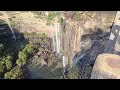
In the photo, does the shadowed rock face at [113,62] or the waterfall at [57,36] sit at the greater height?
the shadowed rock face at [113,62]

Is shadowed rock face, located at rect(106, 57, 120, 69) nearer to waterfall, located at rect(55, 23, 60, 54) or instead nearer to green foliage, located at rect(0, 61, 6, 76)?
waterfall, located at rect(55, 23, 60, 54)

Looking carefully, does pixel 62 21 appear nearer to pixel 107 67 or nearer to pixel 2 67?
pixel 2 67

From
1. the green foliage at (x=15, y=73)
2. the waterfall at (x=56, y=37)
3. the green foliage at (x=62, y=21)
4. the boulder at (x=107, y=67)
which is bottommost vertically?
the green foliage at (x=15, y=73)

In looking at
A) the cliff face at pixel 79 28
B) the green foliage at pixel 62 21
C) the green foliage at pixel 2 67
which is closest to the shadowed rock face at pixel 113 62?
the cliff face at pixel 79 28

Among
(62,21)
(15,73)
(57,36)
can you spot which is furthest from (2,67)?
(62,21)

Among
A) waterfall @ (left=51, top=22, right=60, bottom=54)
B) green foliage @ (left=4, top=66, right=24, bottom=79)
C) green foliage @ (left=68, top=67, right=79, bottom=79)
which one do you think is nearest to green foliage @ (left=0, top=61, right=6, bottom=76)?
green foliage @ (left=4, top=66, right=24, bottom=79)

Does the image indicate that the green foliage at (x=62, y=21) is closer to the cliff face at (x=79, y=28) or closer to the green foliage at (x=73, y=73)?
the cliff face at (x=79, y=28)
